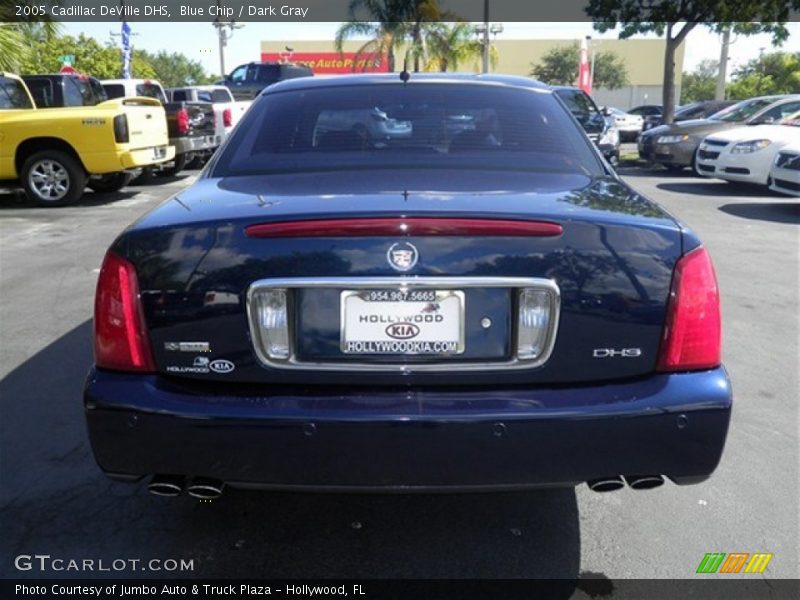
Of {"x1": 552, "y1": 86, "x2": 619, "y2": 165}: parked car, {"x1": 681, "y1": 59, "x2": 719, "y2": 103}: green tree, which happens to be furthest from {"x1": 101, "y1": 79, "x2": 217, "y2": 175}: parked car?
{"x1": 681, "y1": 59, "x2": 719, "y2": 103}: green tree

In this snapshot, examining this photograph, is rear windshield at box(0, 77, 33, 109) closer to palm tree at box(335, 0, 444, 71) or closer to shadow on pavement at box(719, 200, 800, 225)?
shadow on pavement at box(719, 200, 800, 225)

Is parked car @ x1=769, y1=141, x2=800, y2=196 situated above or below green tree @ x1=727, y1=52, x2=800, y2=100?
below

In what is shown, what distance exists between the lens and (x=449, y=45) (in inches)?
1393

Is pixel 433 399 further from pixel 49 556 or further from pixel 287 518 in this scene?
pixel 49 556

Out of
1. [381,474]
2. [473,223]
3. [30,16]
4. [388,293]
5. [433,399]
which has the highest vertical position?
[30,16]

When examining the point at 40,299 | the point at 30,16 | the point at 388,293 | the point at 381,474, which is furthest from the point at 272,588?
the point at 30,16

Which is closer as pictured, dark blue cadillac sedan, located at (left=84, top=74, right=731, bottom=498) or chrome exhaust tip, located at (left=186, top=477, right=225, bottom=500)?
dark blue cadillac sedan, located at (left=84, top=74, right=731, bottom=498)

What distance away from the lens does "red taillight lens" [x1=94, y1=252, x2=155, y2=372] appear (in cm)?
237

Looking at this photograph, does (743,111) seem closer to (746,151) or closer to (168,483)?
(746,151)

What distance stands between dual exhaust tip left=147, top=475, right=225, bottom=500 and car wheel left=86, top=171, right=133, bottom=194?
11.4 meters

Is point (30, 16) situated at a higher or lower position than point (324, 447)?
higher

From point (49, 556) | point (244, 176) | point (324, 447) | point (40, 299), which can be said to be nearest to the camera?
point (324, 447)

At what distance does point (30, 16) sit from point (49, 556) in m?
11.6

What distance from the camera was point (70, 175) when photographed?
11438 millimetres
